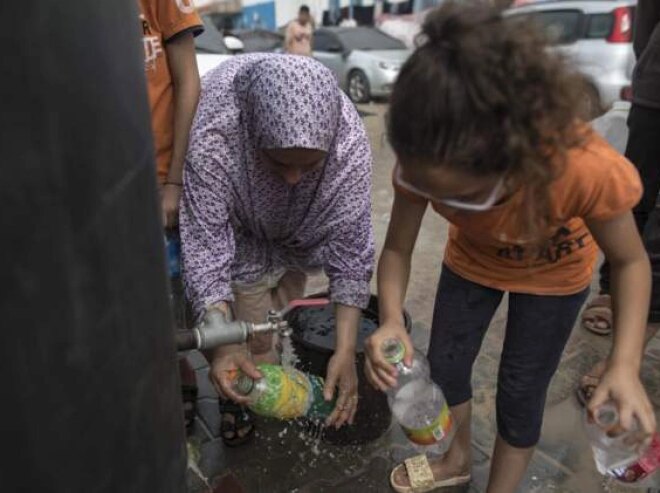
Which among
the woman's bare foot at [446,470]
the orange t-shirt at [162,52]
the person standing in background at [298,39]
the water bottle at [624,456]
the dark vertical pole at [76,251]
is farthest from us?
the person standing in background at [298,39]

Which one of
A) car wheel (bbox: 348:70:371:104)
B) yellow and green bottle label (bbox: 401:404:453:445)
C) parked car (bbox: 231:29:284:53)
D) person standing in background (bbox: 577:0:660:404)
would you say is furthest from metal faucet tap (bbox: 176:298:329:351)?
parked car (bbox: 231:29:284:53)

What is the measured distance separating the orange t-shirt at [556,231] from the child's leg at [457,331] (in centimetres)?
6

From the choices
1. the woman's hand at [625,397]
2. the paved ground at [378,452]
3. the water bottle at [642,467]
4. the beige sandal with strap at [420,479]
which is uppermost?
the woman's hand at [625,397]

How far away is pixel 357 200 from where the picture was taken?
6.63 feet

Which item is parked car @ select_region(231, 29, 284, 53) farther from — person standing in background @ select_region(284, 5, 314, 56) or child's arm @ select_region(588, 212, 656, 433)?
child's arm @ select_region(588, 212, 656, 433)

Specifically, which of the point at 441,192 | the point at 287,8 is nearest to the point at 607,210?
the point at 441,192

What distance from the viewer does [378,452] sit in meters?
2.40

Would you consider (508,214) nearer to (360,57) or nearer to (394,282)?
(394,282)

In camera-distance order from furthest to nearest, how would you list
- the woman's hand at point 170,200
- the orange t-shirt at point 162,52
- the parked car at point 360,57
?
the parked car at point 360,57 < the woman's hand at point 170,200 < the orange t-shirt at point 162,52

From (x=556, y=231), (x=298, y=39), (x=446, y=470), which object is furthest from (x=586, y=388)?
(x=298, y=39)

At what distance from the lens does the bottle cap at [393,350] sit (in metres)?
1.61

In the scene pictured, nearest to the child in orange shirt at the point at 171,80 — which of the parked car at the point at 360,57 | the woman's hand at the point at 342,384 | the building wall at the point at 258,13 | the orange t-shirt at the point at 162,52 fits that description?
the orange t-shirt at the point at 162,52

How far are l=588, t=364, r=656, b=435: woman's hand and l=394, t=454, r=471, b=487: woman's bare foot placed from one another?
0.94 metres

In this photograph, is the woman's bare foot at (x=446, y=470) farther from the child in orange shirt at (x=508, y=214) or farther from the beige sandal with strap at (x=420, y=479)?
the child in orange shirt at (x=508, y=214)
